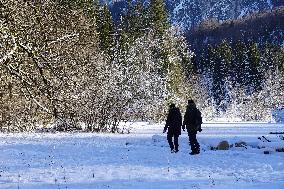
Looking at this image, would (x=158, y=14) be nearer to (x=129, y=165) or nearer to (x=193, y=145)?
(x=193, y=145)

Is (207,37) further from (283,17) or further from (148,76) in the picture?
(148,76)

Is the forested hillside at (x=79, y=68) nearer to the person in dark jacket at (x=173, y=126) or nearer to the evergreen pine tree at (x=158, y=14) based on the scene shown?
the evergreen pine tree at (x=158, y=14)

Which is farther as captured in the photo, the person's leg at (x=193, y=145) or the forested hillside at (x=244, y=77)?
the forested hillside at (x=244, y=77)

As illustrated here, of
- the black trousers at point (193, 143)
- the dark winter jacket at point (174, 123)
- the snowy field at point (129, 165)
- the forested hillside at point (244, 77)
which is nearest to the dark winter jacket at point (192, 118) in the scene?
the black trousers at point (193, 143)

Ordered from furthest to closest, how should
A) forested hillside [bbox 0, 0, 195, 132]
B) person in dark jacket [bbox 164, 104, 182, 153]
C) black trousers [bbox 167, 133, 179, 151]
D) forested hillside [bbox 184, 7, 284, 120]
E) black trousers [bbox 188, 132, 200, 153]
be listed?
forested hillside [bbox 184, 7, 284, 120], person in dark jacket [bbox 164, 104, 182, 153], black trousers [bbox 167, 133, 179, 151], black trousers [bbox 188, 132, 200, 153], forested hillside [bbox 0, 0, 195, 132]

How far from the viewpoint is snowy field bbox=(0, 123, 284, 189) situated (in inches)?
473

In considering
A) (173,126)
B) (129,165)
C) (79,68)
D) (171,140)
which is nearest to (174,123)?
(173,126)

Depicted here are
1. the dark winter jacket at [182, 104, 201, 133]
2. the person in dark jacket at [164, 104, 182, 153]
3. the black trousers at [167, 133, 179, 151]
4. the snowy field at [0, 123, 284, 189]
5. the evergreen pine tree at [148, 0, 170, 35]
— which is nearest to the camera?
the snowy field at [0, 123, 284, 189]

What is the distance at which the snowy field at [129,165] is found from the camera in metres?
12.0

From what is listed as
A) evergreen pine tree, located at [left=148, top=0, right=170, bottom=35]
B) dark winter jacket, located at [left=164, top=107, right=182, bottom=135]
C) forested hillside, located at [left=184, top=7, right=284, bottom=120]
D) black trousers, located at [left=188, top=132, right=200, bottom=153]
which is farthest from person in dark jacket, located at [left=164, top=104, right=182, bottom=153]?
forested hillside, located at [left=184, top=7, right=284, bottom=120]

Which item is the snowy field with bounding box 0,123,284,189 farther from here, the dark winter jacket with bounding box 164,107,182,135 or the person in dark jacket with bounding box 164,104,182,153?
the dark winter jacket with bounding box 164,107,182,135

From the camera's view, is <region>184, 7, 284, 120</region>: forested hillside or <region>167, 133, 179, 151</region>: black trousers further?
<region>184, 7, 284, 120</region>: forested hillside

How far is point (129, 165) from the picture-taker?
15.2 metres

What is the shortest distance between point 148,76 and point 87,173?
3620 cm
